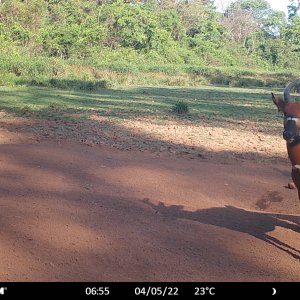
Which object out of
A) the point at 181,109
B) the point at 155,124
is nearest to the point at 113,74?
the point at 181,109

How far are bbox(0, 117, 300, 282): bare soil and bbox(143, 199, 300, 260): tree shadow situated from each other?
0.04 ft

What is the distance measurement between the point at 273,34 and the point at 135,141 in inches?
2400

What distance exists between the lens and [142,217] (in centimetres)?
546

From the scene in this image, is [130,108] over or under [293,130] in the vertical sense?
under

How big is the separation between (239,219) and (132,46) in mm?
41792

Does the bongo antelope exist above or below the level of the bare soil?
above
